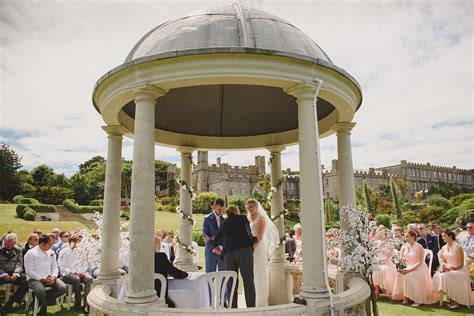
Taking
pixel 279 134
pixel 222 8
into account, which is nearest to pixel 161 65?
pixel 222 8

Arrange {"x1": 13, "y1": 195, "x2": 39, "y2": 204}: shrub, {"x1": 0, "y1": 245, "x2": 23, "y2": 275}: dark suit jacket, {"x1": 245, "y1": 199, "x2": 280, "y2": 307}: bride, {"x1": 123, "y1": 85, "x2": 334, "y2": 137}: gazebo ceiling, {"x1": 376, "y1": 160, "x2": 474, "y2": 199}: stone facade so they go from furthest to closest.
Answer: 1. {"x1": 376, "y1": 160, "x2": 474, "y2": 199}: stone facade
2. {"x1": 13, "y1": 195, "x2": 39, "y2": 204}: shrub
3. {"x1": 0, "y1": 245, "x2": 23, "y2": 275}: dark suit jacket
4. {"x1": 123, "y1": 85, "x2": 334, "y2": 137}: gazebo ceiling
5. {"x1": 245, "y1": 199, "x2": 280, "y2": 307}: bride

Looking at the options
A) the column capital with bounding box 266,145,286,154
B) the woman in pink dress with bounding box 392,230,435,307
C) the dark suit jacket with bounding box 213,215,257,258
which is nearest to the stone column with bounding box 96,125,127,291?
the dark suit jacket with bounding box 213,215,257,258

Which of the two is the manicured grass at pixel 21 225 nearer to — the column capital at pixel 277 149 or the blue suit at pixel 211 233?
the blue suit at pixel 211 233

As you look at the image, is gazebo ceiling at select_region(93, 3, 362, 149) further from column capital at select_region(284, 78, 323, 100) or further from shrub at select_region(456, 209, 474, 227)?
shrub at select_region(456, 209, 474, 227)

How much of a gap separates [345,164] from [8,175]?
172ft

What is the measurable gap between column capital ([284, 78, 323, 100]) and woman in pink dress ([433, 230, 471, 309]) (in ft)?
19.8

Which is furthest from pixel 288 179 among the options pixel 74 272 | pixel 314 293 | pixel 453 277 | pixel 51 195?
pixel 314 293

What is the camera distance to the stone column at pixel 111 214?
6.65 m

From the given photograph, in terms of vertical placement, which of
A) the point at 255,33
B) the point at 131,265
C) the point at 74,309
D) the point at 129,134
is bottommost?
the point at 74,309

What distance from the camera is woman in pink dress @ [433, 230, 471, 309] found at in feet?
26.0

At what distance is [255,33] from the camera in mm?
5445

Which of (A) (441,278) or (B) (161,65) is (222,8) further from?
(A) (441,278)

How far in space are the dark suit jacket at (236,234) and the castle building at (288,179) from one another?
54.8 meters

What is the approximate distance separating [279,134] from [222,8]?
4010mm
